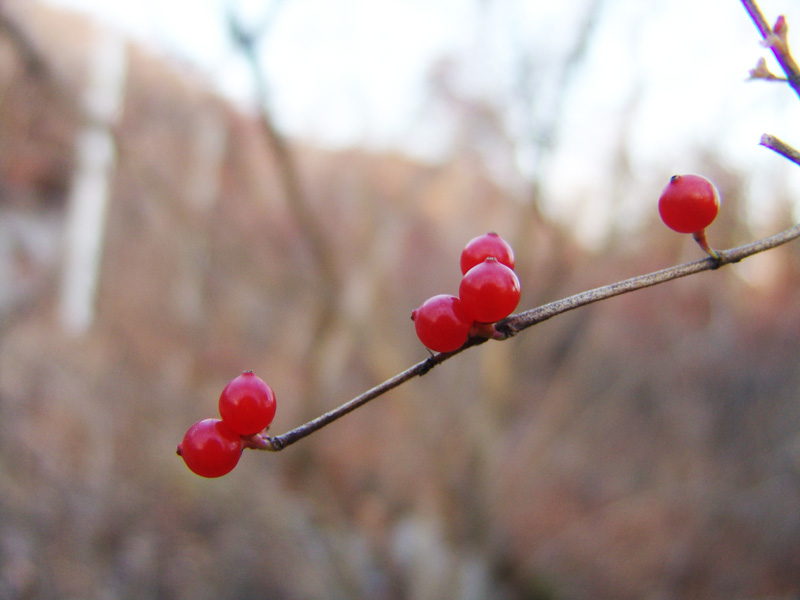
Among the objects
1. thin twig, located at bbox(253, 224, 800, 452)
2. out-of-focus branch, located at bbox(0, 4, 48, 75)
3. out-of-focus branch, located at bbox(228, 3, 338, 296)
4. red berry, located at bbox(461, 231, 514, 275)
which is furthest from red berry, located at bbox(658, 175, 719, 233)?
out-of-focus branch, located at bbox(0, 4, 48, 75)

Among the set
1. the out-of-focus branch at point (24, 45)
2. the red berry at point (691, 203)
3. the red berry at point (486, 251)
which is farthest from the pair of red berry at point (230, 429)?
the out-of-focus branch at point (24, 45)

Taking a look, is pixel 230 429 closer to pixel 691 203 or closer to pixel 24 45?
pixel 691 203

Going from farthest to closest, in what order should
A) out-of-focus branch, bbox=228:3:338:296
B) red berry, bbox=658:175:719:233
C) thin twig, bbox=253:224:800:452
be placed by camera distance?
out-of-focus branch, bbox=228:3:338:296 → red berry, bbox=658:175:719:233 → thin twig, bbox=253:224:800:452

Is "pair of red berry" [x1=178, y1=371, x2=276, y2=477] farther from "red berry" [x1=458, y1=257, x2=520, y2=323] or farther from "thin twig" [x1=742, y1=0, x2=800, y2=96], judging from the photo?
"thin twig" [x1=742, y1=0, x2=800, y2=96]

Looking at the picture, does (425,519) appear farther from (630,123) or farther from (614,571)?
(630,123)

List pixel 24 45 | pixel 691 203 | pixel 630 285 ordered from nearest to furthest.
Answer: pixel 630 285
pixel 691 203
pixel 24 45

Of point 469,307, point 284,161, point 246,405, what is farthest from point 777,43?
point 284,161
